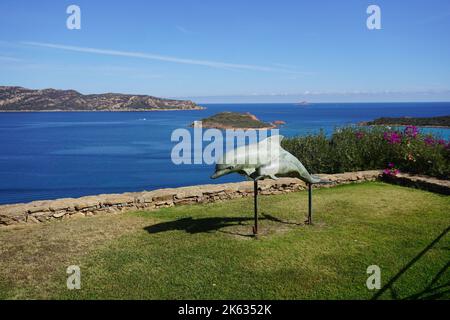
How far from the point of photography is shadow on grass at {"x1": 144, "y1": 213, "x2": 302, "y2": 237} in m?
9.82

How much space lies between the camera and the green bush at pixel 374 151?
1487 centimetres

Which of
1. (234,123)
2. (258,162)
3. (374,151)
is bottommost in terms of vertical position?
(374,151)

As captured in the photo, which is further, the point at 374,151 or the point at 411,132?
the point at 374,151

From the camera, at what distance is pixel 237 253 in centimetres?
824

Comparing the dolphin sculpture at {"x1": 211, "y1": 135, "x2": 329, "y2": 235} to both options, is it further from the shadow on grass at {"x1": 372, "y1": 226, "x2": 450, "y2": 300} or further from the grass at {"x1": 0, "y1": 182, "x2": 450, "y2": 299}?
the shadow on grass at {"x1": 372, "y1": 226, "x2": 450, "y2": 300}

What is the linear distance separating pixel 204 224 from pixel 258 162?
267cm

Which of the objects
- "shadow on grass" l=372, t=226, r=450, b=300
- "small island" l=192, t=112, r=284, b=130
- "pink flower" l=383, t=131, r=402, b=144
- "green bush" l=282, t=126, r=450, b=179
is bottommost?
"shadow on grass" l=372, t=226, r=450, b=300

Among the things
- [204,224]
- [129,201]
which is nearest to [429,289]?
[204,224]

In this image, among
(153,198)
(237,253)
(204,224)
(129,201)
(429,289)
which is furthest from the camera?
(153,198)

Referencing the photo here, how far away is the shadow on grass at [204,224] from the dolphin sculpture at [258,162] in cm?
171

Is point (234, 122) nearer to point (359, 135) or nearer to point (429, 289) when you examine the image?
point (359, 135)

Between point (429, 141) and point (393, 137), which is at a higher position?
point (393, 137)

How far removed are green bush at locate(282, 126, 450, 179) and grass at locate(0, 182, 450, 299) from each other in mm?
3343

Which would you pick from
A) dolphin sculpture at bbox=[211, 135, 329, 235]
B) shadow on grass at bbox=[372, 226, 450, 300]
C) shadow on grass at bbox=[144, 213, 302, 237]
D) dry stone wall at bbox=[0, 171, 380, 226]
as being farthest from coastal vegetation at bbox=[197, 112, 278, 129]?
shadow on grass at bbox=[372, 226, 450, 300]
